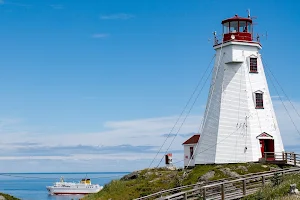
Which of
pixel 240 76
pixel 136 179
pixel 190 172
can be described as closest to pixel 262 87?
pixel 240 76

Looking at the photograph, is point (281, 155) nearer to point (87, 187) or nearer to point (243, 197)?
point (243, 197)

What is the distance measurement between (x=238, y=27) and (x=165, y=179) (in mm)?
15607

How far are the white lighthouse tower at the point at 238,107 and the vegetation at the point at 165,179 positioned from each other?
198 centimetres

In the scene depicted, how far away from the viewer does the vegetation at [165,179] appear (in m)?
38.2

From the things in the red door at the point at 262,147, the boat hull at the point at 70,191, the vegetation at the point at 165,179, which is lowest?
the boat hull at the point at 70,191

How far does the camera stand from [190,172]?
40750 millimetres

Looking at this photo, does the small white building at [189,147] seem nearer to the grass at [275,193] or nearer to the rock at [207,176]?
the rock at [207,176]

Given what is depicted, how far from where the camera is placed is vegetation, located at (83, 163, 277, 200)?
38.2 metres

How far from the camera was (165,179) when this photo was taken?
41.1 meters

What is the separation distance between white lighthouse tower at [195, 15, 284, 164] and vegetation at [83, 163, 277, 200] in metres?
1.98

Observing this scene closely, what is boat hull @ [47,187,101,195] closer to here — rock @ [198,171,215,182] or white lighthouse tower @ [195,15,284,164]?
white lighthouse tower @ [195,15,284,164]

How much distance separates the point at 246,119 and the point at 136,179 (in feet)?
37.7

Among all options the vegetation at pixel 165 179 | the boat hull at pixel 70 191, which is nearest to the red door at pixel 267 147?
the vegetation at pixel 165 179

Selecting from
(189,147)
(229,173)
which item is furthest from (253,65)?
(229,173)
